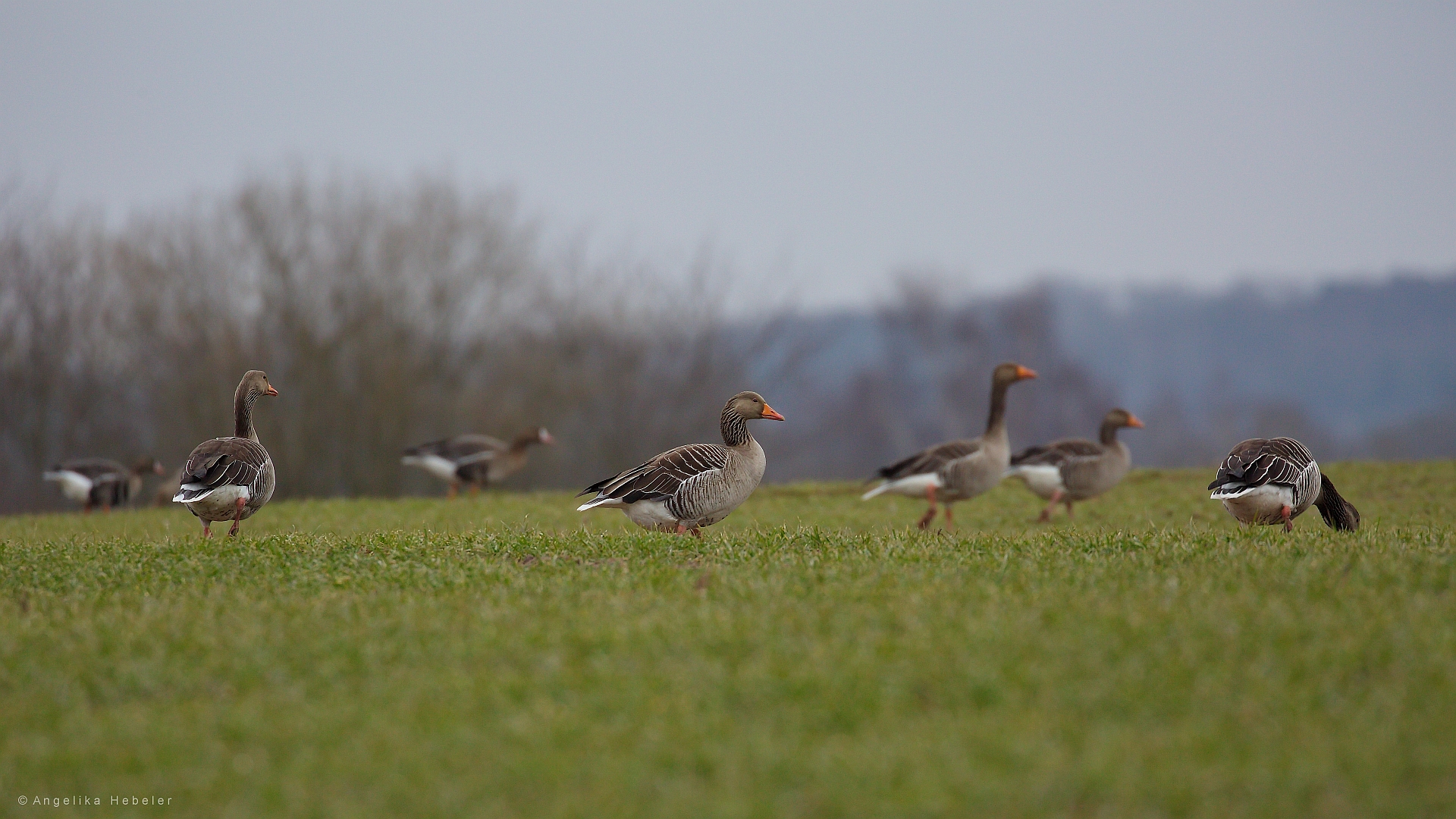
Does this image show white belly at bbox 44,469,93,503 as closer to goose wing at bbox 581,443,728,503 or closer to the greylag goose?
the greylag goose

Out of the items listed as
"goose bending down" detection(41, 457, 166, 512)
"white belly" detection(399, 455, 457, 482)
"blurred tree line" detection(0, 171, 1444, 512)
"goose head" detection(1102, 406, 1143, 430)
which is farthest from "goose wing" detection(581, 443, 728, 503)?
"blurred tree line" detection(0, 171, 1444, 512)

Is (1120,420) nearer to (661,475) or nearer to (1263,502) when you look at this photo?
(1263,502)

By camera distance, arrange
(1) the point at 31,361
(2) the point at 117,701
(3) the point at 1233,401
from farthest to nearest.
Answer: (3) the point at 1233,401 < (1) the point at 31,361 < (2) the point at 117,701

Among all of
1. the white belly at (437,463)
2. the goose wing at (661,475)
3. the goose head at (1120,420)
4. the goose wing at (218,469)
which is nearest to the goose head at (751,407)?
the goose wing at (661,475)

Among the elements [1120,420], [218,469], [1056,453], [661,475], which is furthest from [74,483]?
[1120,420]

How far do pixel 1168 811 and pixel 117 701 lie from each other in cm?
538

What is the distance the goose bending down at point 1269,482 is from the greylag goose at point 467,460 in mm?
18037

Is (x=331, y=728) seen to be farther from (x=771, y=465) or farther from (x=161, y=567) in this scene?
(x=771, y=465)

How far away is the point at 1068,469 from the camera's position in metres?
18.5

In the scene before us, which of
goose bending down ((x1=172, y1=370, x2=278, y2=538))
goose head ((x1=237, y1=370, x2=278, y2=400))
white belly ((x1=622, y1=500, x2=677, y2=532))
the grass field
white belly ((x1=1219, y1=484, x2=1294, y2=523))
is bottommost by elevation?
the grass field

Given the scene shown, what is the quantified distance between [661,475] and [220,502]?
4.81 metres

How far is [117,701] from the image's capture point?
6.46 metres

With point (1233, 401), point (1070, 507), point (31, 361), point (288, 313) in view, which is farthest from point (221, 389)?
point (1233, 401)

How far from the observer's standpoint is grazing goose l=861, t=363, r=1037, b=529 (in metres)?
17.3
